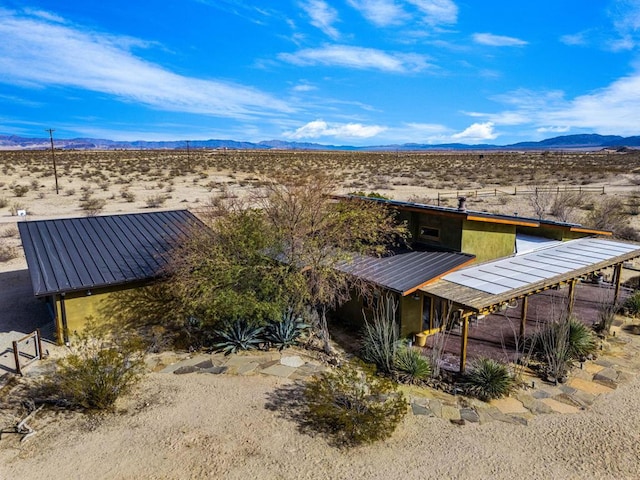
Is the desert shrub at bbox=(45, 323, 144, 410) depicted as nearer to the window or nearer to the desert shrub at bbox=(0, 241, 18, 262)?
the window

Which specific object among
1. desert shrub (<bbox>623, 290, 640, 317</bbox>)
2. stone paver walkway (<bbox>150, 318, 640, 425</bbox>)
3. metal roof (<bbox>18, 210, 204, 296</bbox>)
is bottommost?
stone paver walkway (<bbox>150, 318, 640, 425</bbox>)

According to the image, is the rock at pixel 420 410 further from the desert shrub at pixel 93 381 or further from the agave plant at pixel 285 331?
the desert shrub at pixel 93 381

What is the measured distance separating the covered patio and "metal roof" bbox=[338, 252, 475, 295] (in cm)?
30

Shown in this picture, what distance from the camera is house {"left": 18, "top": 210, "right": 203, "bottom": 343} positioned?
40.1 ft

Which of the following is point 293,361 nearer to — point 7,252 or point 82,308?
point 82,308

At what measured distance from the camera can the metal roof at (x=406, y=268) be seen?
1188 cm

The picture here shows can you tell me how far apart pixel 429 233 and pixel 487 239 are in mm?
1733

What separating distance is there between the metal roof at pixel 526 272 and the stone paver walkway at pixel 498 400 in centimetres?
204

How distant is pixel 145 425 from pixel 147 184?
4113cm

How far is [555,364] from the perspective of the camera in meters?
10.9

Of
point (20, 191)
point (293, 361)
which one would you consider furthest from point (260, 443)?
point (20, 191)

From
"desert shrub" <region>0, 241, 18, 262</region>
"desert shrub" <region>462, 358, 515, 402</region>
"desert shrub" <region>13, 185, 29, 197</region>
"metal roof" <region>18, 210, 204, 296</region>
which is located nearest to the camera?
"desert shrub" <region>462, 358, 515, 402</region>

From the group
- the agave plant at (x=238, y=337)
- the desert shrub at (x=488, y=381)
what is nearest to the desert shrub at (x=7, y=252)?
the agave plant at (x=238, y=337)

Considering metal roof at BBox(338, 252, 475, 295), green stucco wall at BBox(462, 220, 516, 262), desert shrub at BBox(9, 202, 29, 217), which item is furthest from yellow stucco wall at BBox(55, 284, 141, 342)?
desert shrub at BBox(9, 202, 29, 217)
